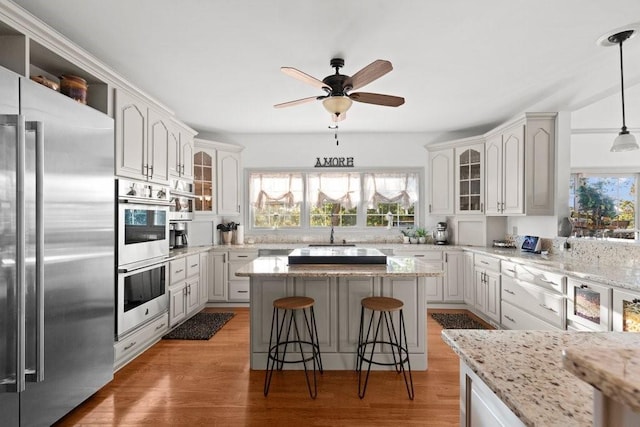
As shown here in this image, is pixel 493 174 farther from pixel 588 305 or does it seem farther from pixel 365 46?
pixel 365 46

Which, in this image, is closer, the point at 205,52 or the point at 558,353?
the point at 558,353

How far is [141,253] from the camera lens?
2.92 m

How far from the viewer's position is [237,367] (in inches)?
109

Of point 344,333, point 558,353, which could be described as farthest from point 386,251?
point 558,353

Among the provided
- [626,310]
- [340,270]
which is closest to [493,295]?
[626,310]

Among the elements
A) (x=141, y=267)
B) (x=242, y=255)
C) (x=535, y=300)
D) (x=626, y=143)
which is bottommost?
(x=535, y=300)

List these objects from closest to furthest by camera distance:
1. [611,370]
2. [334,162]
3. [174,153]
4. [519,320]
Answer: [611,370], [519,320], [174,153], [334,162]

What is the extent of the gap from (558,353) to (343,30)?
2228 mm

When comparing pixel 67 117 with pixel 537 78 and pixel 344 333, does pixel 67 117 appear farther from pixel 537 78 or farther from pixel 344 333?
pixel 537 78

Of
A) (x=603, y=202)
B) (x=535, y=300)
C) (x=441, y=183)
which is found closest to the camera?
(x=535, y=300)

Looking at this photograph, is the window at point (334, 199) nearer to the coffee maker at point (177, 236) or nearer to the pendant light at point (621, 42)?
the coffee maker at point (177, 236)

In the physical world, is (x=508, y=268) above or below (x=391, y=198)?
below

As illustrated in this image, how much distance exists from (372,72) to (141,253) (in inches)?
100

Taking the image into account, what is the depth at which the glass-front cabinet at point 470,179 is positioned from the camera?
14.4 ft
